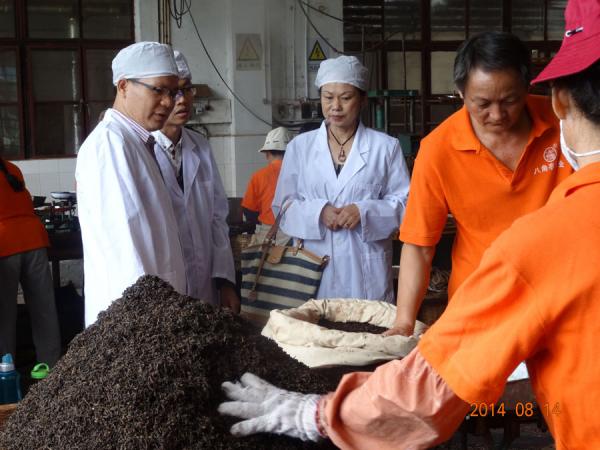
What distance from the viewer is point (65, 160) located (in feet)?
28.0

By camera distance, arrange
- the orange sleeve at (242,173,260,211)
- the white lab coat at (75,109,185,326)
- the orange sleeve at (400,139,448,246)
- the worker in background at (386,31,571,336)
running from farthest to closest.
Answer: the orange sleeve at (242,173,260,211)
the white lab coat at (75,109,185,326)
the orange sleeve at (400,139,448,246)
the worker in background at (386,31,571,336)

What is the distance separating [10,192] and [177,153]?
6.31 ft

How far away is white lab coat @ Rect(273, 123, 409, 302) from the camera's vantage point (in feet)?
12.5

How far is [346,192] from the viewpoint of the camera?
3.92m

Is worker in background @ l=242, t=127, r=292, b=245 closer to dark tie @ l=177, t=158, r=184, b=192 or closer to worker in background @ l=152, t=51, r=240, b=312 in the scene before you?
worker in background @ l=152, t=51, r=240, b=312

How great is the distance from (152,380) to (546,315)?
80 cm

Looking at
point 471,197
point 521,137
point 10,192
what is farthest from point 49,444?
point 10,192

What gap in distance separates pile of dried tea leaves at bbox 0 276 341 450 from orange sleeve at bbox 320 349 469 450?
199mm

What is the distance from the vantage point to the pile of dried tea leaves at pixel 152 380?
1670 mm

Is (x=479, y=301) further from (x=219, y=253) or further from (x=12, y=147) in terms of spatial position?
(x=12, y=147)

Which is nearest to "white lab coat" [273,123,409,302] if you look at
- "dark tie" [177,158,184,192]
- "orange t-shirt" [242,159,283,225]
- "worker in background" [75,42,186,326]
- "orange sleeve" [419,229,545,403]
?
"dark tie" [177,158,184,192]

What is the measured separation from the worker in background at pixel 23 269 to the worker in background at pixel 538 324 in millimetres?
4049

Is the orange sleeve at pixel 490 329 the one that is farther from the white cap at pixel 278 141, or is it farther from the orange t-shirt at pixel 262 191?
the white cap at pixel 278 141

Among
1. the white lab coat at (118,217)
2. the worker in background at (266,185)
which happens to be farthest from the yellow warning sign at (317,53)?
the white lab coat at (118,217)
